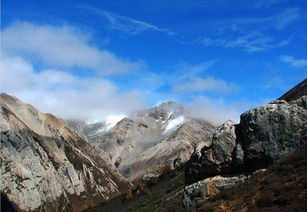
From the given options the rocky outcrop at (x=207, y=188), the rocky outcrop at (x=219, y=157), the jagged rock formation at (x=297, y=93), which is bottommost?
the rocky outcrop at (x=207, y=188)

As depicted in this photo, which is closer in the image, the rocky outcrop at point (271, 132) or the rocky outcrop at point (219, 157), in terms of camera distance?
the rocky outcrop at point (271, 132)

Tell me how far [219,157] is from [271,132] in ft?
14.6

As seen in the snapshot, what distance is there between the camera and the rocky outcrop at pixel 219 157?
37469 millimetres

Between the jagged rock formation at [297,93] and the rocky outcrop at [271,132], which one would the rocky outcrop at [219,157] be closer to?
the rocky outcrop at [271,132]

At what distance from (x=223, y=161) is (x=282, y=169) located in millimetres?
7424

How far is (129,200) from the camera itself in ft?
273

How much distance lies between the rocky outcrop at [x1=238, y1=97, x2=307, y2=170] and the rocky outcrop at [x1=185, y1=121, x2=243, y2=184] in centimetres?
91

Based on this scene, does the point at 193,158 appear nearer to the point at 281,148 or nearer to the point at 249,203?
the point at 281,148

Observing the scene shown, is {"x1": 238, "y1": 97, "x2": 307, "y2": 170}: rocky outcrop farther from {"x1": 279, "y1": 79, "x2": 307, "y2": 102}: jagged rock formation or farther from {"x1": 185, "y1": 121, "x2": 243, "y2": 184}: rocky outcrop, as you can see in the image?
{"x1": 279, "y1": 79, "x2": 307, "y2": 102}: jagged rock formation

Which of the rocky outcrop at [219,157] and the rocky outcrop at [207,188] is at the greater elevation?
the rocky outcrop at [219,157]

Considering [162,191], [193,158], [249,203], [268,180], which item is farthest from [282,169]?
[162,191]

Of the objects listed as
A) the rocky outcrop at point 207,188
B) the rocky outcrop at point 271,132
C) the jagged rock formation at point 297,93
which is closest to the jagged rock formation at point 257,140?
the rocky outcrop at point 271,132

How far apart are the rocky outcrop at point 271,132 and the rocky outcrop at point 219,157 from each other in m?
0.91

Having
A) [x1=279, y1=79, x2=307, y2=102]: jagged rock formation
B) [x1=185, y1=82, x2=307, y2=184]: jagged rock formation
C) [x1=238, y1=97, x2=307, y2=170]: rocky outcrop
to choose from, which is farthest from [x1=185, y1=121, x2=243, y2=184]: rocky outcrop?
[x1=279, y1=79, x2=307, y2=102]: jagged rock formation
